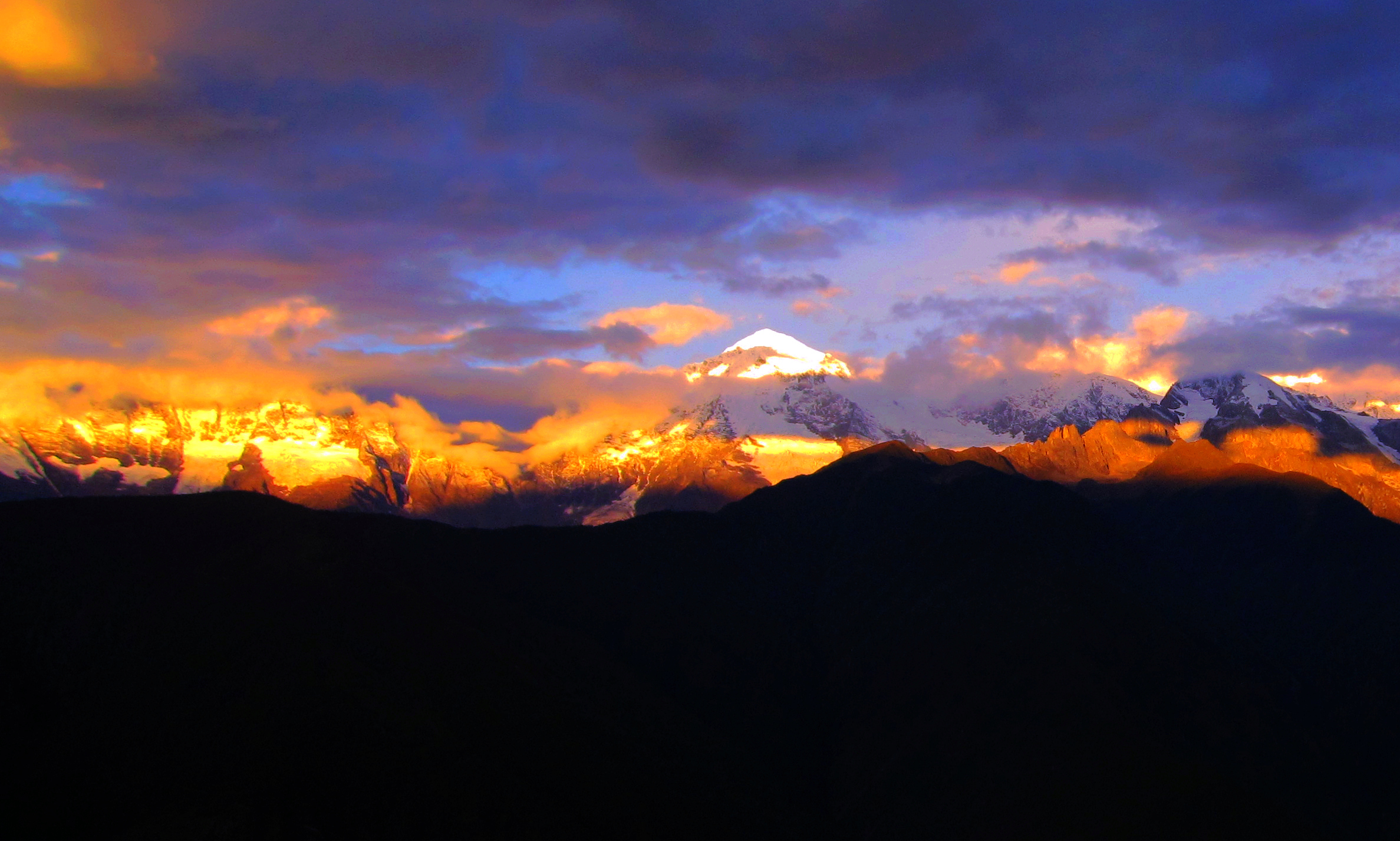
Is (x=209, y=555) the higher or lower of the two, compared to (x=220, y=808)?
higher

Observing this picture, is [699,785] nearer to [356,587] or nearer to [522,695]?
[522,695]

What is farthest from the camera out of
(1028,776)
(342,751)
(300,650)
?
(1028,776)

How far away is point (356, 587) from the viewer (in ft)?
637

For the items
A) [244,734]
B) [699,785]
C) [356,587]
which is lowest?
[699,785]

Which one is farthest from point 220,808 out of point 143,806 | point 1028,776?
point 1028,776

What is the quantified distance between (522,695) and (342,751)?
30.9 meters

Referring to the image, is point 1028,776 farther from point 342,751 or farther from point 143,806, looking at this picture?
point 143,806

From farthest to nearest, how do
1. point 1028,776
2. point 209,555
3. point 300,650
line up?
point 209,555, point 1028,776, point 300,650

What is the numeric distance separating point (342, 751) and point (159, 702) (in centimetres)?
2689

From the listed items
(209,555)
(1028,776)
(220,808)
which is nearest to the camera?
(220,808)

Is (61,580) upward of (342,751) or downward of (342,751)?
upward

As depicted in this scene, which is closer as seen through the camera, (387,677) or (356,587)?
(387,677)

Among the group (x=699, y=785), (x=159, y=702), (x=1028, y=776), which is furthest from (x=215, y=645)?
(x=1028, y=776)

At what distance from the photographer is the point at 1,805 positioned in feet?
488
